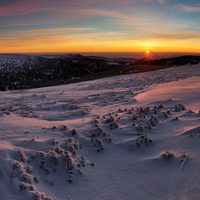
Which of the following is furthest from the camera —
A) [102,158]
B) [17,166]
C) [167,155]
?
[102,158]

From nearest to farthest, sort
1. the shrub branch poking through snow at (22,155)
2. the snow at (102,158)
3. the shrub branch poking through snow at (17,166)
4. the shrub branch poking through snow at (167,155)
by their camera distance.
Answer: the snow at (102,158) → the shrub branch poking through snow at (17,166) → the shrub branch poking through snow at (22,155) → the shrub branch poking through snow at (167,155)

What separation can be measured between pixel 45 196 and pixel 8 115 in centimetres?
517

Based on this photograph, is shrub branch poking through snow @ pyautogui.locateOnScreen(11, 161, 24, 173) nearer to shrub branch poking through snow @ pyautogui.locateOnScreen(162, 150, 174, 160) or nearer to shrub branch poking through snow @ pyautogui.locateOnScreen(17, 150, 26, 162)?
shrub branch poking through snow @ pyautogui.locateOnScreen(17, 150, 26, 162)

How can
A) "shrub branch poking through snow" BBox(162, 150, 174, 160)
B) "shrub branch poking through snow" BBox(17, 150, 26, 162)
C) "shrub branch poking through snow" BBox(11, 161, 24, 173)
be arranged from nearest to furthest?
1. "shrub branch poking through snow" BBox(11, 161, 24, 173)
2. "shrub branch poking through snow" BBox(17, 150, 26, 162)
3. "shrub branch poking through snow" BBox(162, 150, 174, 160)

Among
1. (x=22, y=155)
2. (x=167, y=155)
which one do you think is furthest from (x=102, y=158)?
(x=22, y=155)

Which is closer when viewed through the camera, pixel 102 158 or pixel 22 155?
pixel 22 155

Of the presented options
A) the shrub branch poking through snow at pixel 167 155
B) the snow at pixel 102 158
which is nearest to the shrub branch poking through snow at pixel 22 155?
the snow at pixel 102 158

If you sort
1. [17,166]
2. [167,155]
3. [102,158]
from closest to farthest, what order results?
[17,166], [167,155], [102,158]

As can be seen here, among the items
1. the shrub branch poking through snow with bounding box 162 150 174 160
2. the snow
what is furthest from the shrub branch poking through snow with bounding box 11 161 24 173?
the shrub branch poking through snow with bounding box 162 150 174 160

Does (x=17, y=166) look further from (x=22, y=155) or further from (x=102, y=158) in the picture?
(x=102, y=158)

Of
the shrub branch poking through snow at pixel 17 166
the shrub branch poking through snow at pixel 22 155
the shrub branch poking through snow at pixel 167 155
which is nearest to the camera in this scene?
the shrub branch poking through snow at pixel 17 166

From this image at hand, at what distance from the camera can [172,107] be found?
7.54 meters

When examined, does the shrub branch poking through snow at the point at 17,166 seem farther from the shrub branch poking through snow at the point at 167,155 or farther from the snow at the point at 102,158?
the shrub branch poking through snow at the point at 167,155

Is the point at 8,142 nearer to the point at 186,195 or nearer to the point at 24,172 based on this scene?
the point at 24,172
